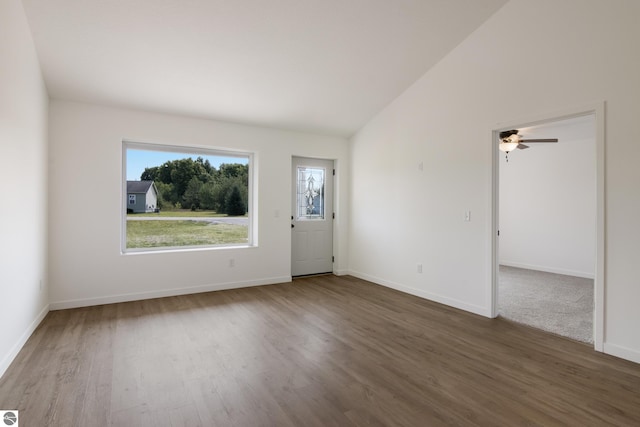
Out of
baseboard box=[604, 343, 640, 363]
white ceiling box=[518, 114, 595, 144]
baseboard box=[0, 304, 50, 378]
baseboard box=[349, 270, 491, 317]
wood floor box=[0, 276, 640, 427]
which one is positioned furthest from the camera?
white ceiling box=[518, 114, 595, 144]

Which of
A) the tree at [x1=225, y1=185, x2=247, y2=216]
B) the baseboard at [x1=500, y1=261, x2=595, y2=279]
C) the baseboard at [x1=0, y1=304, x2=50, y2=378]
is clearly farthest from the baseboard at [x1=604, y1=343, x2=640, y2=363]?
the baseboard at [x1=0, y1=304, x2=50, y2=378]

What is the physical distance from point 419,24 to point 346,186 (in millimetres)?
3072

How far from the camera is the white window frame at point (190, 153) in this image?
444cm

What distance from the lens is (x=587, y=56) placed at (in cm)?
296

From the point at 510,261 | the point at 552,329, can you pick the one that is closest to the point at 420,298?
the point at 552,329

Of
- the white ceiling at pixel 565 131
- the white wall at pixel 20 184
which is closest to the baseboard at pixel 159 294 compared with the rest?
the white wall at pixel 20 184

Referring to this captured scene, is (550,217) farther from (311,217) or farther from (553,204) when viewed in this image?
(311,217)

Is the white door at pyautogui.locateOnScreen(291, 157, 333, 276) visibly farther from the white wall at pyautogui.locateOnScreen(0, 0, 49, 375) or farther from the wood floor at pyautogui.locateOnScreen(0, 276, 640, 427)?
the white wall at pyautogui.locateOnScreen(0, 0, 49, 375)

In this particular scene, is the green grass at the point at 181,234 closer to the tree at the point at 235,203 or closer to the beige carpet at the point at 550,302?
the tree at the point at 235,203

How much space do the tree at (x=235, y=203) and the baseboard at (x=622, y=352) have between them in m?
4.76

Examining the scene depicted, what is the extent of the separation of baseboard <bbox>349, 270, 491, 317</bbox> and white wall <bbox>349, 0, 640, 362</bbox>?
2 cm

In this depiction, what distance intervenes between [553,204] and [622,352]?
4521mm

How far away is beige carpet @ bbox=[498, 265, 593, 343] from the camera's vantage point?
138 inches

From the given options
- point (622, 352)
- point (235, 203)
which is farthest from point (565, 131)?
point (235, 203)
